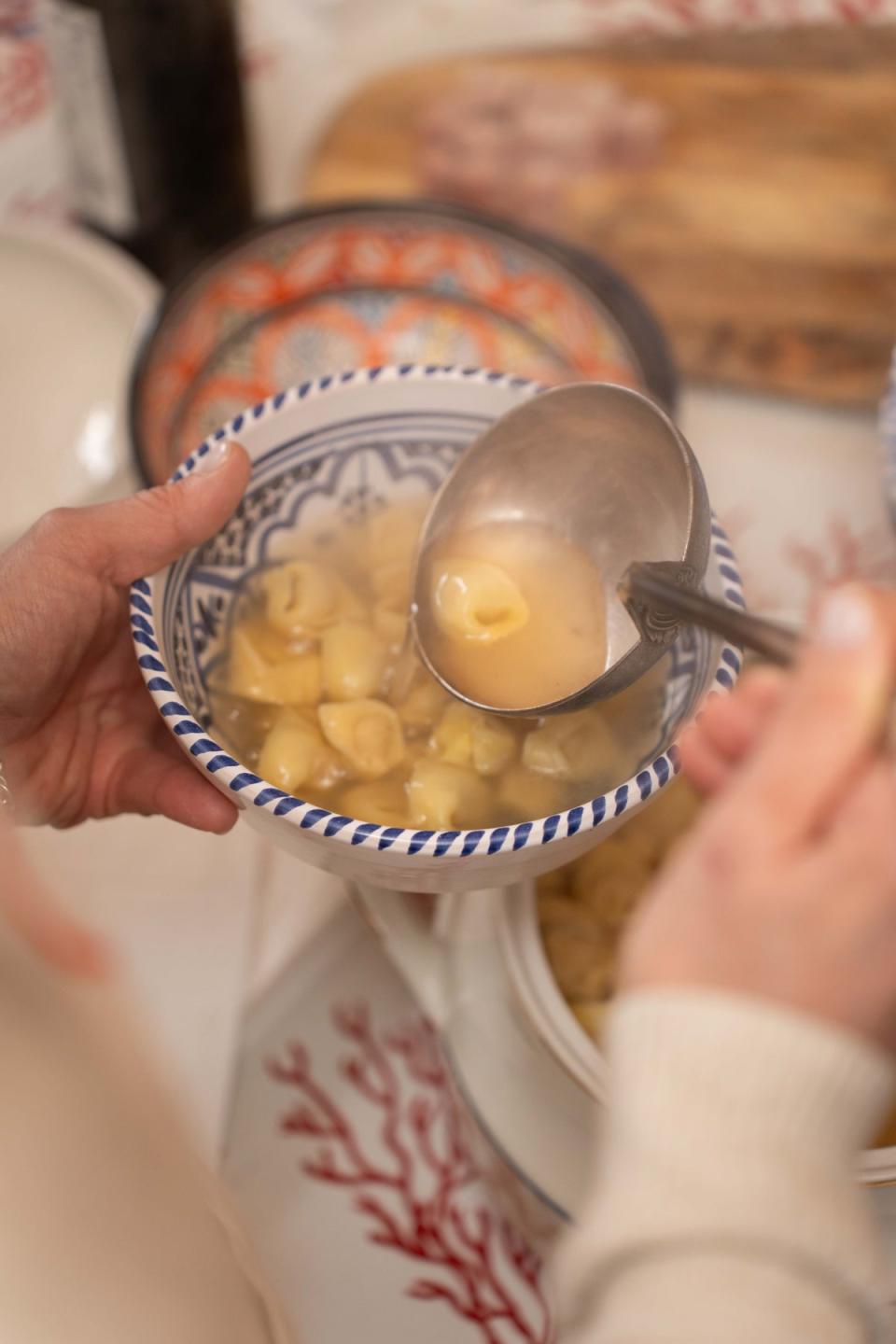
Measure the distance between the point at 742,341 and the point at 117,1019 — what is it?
70 centimetres

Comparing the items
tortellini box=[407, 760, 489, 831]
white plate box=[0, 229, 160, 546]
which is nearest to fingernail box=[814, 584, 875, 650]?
tortellini box=[407, 760, 489, 831]

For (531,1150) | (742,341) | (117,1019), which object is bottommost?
(531,1150)

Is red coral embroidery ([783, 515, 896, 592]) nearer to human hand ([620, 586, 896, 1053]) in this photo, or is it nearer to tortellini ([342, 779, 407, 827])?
tortellini ([342, 779, 407, 827])

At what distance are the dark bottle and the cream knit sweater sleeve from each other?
786 mm

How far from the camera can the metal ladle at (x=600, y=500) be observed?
0.48 metres

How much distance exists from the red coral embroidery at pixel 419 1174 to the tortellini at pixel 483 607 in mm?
291

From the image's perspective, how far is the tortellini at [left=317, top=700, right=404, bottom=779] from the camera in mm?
561

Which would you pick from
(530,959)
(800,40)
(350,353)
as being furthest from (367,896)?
(800,40)

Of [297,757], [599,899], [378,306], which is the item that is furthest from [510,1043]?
[378,306]

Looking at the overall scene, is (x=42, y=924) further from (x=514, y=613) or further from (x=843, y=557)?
(x=843, y=557)

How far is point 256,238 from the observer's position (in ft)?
2.96

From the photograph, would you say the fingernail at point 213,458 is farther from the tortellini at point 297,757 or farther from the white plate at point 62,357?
the white plate at point 62,357

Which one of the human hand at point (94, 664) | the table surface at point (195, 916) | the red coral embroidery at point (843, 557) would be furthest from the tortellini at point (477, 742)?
the red coral embroidery at point (843, 557)

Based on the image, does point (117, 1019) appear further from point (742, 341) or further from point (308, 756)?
point (742, 341)
